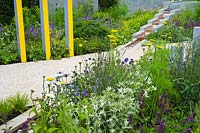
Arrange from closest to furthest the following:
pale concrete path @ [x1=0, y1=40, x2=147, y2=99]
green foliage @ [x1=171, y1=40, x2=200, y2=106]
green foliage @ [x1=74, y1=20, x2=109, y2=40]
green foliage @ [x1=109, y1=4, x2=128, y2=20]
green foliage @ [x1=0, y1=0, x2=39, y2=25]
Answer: green foliage @ [x1=171, y1=40, x2=200, y2=106] < pale concrete path @ [x1=0, y1=40, x2=147, y2=99] < green foliage @ [x1=74, y1=20, x2=109, y2=40] < green foliage @ [x1=0, y1=0, x2=39, y2=25] < green foliage @ [x1=109, y1=4, x2=128, y2=20]

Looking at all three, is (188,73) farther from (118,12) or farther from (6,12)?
(118,12)

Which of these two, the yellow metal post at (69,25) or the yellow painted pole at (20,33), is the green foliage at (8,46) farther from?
the yellow metal post at (69,25)

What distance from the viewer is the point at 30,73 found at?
17.2 ft

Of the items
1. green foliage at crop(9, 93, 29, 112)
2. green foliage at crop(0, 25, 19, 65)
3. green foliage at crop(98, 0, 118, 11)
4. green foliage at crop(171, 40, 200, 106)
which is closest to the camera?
green foliage at crop(171, 40, 200, 106)

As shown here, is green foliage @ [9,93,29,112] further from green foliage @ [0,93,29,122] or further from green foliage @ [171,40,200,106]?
green foliage @ [171,40,200,106]

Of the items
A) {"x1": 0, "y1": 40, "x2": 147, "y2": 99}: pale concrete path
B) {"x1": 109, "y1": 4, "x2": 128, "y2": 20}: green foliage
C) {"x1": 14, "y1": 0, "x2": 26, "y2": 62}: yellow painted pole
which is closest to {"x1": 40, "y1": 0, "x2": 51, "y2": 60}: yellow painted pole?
{"x1": 0, "y1": 40, "x2": 147, "y2": 99}: pale concrete path

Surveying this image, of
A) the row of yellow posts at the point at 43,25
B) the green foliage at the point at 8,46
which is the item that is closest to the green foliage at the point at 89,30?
the row of yellow posts at the point at 43,25

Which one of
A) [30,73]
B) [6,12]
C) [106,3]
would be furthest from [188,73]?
[106,3]

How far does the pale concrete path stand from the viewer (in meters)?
4.45

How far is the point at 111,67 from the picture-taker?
3158 mm

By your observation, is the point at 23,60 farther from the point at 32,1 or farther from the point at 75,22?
the point at 32,1

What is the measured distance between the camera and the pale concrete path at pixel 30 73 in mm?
4453

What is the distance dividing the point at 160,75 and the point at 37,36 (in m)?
4.25

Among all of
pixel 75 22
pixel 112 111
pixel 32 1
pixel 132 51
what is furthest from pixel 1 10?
pixel 112 111
